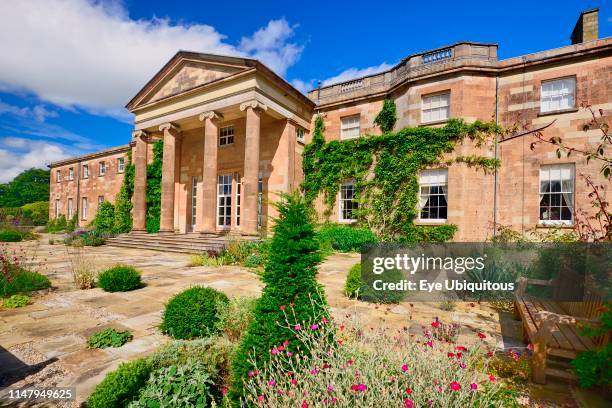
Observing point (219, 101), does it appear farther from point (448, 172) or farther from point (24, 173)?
Result: point (24, 173)

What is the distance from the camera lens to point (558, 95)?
11.3 metres

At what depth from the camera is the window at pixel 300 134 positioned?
1562cm

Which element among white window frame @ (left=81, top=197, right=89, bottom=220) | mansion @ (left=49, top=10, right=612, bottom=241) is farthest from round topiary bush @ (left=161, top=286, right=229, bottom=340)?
white window frame @ (left=81, top=197, right=89, bottom=220)

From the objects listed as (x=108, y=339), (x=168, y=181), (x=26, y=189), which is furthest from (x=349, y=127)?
(x=26, y=189)

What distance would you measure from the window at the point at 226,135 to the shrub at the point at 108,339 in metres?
13.8

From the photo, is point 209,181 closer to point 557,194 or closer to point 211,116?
point 211,116

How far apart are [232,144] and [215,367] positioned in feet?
47.8

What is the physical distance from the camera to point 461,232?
463 inches

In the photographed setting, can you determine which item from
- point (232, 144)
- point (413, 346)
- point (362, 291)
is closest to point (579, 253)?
point (362, 291)

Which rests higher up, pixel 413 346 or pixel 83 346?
pixel 413 346

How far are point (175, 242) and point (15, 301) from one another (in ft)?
27.0

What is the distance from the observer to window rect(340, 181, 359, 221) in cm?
1458

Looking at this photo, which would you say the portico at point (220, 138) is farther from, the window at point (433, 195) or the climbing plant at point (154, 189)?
the window at point (433, 195)

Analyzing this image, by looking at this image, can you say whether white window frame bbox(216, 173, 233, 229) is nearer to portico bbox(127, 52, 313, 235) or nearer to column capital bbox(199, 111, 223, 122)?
portico bbox(127, 52, 313, 235)
